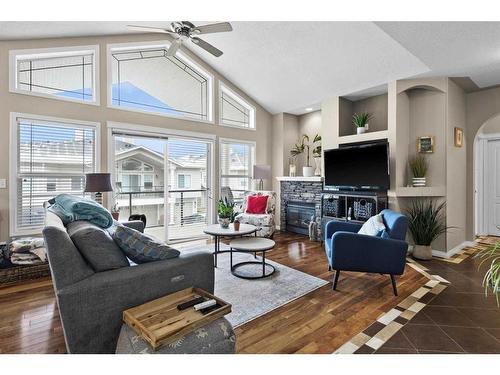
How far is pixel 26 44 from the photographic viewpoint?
12.1 feet

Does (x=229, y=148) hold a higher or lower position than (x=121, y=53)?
lower

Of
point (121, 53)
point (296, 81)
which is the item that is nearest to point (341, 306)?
point (296, 81)

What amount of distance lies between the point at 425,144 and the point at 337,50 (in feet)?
6.62

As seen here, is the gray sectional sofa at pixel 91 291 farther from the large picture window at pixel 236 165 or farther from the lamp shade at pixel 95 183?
the large picture window at pixel 236 165

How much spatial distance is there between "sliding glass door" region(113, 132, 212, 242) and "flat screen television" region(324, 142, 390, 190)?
243 cm

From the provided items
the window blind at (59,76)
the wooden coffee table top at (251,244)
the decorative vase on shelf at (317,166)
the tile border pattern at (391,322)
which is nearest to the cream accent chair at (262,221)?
the decorative vase on shelf at (317,166)

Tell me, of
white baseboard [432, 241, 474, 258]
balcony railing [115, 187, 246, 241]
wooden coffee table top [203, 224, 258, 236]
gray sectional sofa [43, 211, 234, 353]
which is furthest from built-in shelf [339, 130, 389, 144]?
gray sectional sofa [43, 211, 234, 353]

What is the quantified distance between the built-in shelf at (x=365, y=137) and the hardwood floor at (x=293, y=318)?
86.2 inches

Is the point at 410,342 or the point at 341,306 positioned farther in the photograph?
the point at 341,306

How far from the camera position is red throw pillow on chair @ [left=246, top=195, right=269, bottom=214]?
5266 millimetres

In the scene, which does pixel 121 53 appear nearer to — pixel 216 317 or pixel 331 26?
pixel 331 26

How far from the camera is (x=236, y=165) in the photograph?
6.06 metres

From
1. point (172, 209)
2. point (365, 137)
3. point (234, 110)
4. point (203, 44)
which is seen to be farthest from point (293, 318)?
point (234, 110)

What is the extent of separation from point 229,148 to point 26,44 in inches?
141
